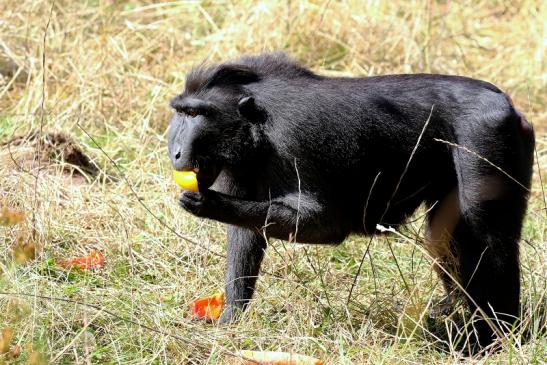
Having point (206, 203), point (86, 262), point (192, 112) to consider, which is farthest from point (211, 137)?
point (86, 262)

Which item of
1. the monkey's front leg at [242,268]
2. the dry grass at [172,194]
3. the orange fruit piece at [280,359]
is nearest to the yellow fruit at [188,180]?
the monkey's front leg at [242,268]

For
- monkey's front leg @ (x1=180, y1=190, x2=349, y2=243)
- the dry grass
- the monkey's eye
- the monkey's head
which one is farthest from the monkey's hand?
the dry grass

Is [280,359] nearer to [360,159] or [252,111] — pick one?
[360,159]

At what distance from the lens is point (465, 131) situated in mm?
4746

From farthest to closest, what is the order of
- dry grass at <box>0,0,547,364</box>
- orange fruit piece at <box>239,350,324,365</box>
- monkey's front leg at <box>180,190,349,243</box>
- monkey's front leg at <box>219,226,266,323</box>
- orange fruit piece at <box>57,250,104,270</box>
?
1. orange fruit piece at <box>57,250,104,270</box>
2. monkey's front leg at <box>219,226,266,323</box>
3. monkey's front leg at <box>180,190,349,243</box>
4. dry grass at <box>0,0,547,364</box>
5. orange fruit piece at <box>239,350,324,365</box>

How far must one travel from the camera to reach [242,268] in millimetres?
5051

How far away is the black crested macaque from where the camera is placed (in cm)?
465

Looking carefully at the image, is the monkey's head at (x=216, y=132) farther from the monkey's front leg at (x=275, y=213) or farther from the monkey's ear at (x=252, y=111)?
the monkey's front leg at (x=275, y=213)

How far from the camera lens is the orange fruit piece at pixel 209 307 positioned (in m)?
5.04

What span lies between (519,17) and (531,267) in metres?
5.91

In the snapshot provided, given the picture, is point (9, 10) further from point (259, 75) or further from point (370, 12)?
point (259, 75)

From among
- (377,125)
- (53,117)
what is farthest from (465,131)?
(53,117)

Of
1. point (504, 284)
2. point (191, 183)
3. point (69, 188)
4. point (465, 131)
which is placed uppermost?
point (465, 131)

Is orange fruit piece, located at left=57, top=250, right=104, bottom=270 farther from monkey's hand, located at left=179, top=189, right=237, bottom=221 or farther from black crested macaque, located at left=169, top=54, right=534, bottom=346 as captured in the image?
monkey's hand, located at left=179, top=189, right=237, bottom=221
